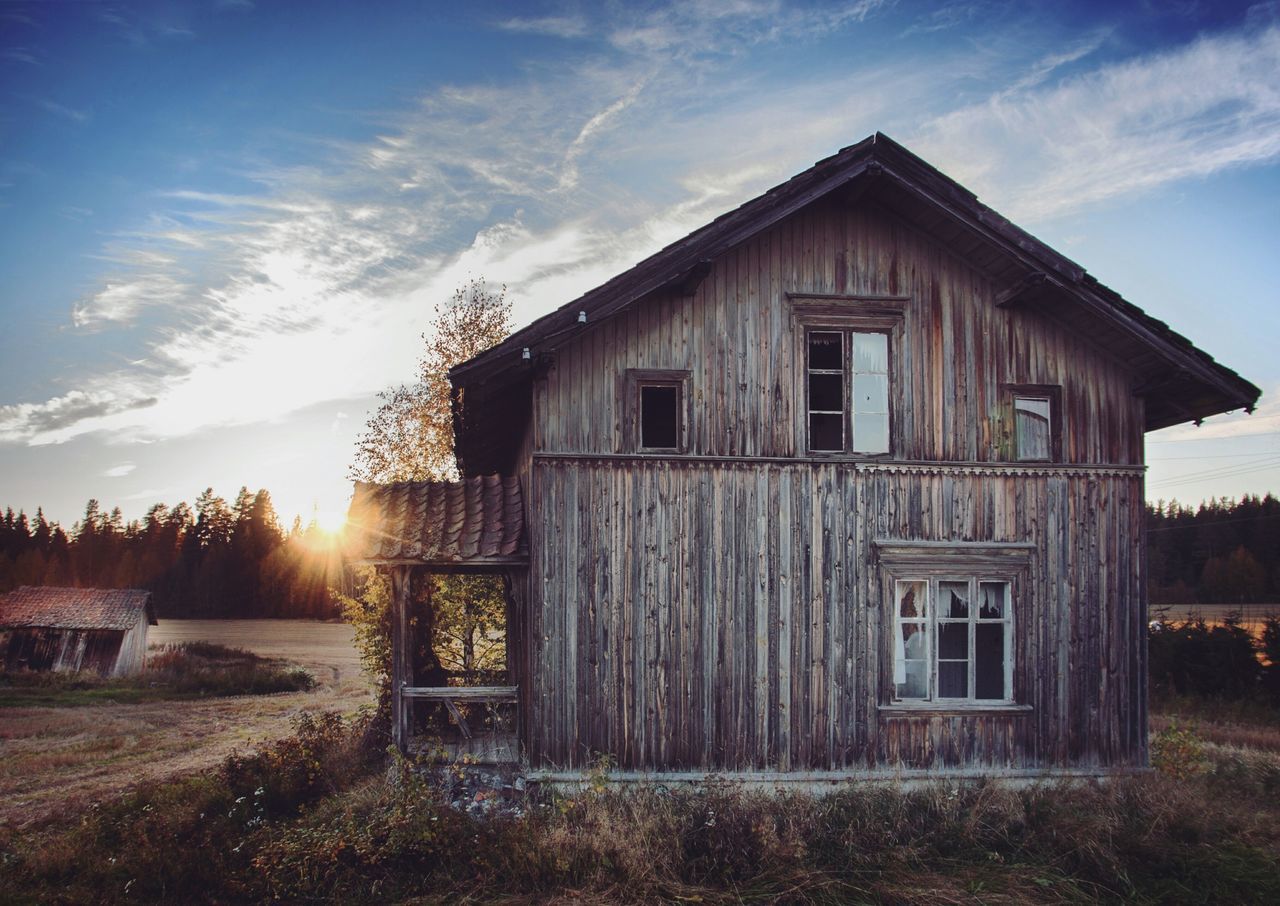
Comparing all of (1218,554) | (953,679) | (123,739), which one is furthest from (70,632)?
(1218,554)

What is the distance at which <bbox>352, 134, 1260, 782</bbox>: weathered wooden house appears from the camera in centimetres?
1066

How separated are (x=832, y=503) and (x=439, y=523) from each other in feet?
17.1

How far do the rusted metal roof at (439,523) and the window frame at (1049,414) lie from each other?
265 inches

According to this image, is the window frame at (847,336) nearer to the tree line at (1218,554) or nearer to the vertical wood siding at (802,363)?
the vertical wood siding at (802,363)

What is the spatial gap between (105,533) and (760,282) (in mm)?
96548

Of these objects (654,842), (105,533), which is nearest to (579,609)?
(654,842)

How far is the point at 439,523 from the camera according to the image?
1133cm

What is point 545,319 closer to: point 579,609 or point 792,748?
point 579,609

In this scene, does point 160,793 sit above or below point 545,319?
below

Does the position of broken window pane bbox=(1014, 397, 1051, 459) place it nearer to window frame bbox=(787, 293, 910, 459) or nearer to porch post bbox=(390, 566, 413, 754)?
window frame bbox=(787, 293, 910, 459)

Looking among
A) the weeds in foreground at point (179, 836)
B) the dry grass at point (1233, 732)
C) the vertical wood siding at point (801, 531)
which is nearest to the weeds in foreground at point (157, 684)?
the weeds in foreground at point (179, 836)

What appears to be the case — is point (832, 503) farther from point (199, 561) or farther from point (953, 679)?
point (199, 561)

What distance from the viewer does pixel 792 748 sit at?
35.0ft

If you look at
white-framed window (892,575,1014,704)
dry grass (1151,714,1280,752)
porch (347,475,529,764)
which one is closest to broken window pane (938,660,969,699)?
white-framed window (892,575,1014,704)
